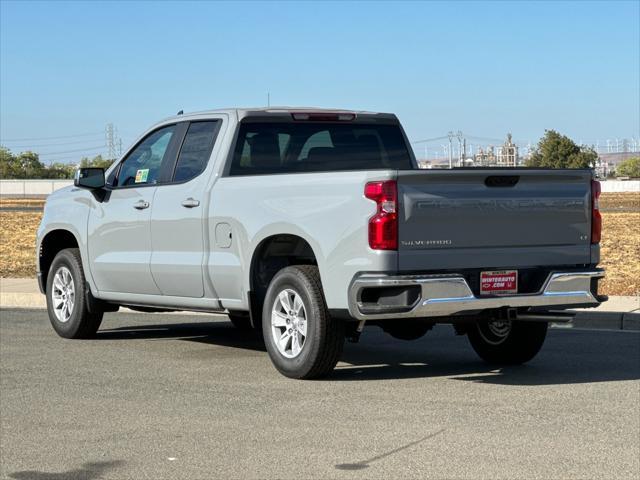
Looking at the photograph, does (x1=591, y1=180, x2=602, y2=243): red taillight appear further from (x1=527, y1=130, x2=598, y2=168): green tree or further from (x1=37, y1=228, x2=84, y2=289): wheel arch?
(x1=527, y1=130, x2=598, y2=168): green tree

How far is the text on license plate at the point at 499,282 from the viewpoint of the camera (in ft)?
29.1

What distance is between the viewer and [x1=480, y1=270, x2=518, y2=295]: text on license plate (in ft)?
29.1

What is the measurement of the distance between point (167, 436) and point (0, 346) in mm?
4879

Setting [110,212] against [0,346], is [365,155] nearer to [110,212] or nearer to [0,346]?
[110,212]

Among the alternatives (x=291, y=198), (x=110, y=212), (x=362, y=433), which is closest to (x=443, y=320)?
(x=291, y=198)

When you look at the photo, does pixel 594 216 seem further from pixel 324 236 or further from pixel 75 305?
pixel 75 305

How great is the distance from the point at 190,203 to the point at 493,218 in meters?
2.78

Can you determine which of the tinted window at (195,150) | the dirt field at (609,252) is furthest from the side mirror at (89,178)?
the dirt field at (609,252)

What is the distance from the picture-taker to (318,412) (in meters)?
7.98

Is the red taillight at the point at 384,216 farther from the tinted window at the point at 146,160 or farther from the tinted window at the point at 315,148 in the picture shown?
the tinted window at the point at 146,160

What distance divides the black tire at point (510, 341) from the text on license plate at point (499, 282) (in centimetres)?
105

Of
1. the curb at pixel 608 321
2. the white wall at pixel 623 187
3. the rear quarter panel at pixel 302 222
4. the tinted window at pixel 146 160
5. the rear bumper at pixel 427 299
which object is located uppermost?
the tinted window at pixel 146 160

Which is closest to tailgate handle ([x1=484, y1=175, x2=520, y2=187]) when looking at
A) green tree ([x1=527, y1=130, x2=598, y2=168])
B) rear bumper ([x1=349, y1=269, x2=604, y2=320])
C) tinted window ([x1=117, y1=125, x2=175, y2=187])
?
rear bumper ([x1=349, y1=269, x2=604, y2=320])

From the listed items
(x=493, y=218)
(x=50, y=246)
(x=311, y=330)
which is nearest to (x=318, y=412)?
(x=311, y=330)
